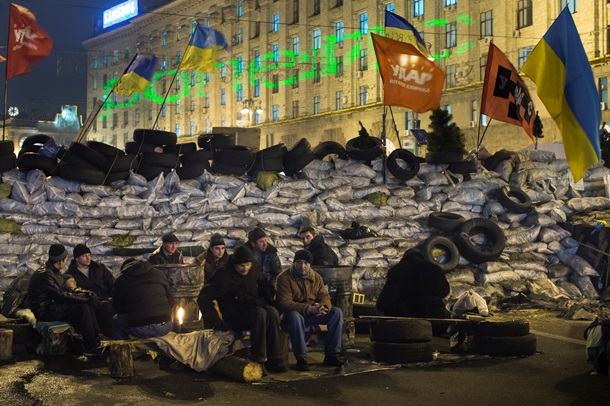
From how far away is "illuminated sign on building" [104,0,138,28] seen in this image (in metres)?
80.2

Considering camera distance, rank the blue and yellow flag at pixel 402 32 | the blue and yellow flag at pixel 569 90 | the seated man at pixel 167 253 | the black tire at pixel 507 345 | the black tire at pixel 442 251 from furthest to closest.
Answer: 1. the blue and yellow flag at pixel 402 32
2. the black tire at pixel 442 251
3. the seated man at pixel 167 253
4. the black tire at pixel 507 345
5. the blue and yellow flag at pixel 569 90

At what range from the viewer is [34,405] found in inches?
262

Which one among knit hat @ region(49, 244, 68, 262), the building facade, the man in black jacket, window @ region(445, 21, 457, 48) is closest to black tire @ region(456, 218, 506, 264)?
the man in black jacket

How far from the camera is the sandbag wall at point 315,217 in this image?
13641 millimetres

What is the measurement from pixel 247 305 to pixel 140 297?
3.48ft

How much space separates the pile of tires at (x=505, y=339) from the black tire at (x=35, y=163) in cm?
867

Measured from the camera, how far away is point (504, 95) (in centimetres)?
1521

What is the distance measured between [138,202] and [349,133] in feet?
125

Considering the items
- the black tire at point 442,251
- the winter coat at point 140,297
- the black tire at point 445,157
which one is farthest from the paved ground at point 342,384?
the black tire at point 445,157

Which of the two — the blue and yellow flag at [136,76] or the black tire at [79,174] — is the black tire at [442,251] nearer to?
the black tire at [79,174]

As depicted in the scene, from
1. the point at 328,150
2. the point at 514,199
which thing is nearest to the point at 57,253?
the point at 328,150

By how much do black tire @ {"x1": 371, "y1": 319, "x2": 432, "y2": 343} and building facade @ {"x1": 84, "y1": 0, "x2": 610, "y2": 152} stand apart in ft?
63.5

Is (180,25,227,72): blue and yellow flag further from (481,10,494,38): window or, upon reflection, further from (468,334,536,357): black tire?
(481,10,494,38): window

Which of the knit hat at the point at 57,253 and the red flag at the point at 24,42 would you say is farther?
the red flag at the point at 24,42
